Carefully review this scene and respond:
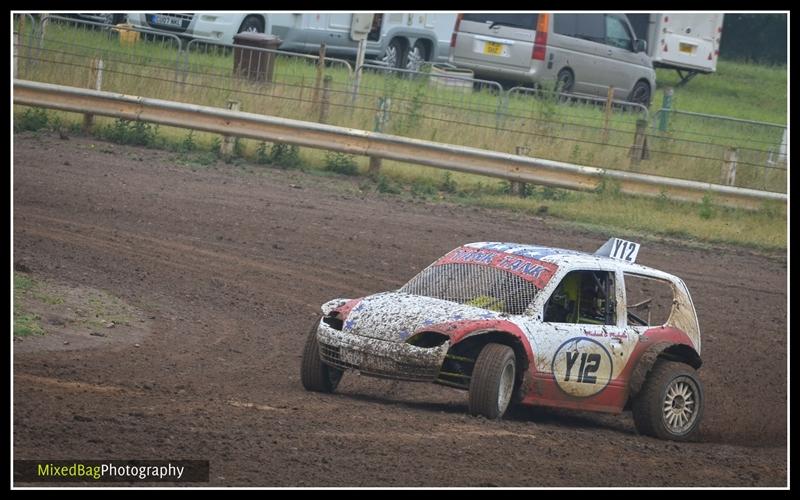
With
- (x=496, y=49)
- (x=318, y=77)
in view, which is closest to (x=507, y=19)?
(x=496, y=49)

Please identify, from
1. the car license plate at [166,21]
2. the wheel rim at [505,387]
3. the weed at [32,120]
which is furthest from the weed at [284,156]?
the wheel rim at [505,387]

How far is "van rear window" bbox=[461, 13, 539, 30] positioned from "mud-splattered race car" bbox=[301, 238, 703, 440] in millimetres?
15845

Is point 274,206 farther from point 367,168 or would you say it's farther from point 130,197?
point 367,168

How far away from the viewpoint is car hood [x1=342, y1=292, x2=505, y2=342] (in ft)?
27.9

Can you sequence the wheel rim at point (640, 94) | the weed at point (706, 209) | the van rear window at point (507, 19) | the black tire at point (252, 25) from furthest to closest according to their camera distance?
the wheel rim at point (640, 94) < the van rear window at point (507, 19) < the black tire at point (252, 25) < the weed at point (706, 209)

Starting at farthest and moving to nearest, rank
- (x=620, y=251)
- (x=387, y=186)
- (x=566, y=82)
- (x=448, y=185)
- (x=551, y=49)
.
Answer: (x=566, y=82), (x=551, y=49), (x=448, y=185), (x=387, y=186), (x=620, y=251)

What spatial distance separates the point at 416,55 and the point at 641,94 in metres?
5.17

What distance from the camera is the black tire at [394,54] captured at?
1073 inches

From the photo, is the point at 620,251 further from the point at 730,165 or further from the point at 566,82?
the point at 566,82

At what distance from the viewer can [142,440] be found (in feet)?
22.5

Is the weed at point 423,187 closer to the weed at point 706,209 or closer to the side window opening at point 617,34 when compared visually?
the weed at point 706,209

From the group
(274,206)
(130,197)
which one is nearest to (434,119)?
(274,206)

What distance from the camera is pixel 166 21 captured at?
2305 cm

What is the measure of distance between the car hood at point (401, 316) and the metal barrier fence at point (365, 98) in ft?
38.4
